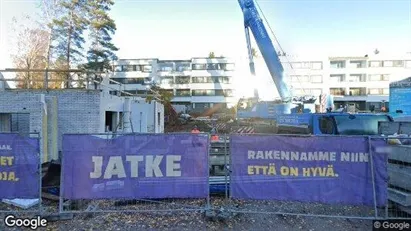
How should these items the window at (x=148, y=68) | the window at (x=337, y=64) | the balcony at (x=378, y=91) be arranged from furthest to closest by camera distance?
the window at (x=148, y=68) < the window at (x=337, y=64) < the balcony at (x=378, y=91)

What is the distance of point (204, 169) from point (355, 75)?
66.3 m

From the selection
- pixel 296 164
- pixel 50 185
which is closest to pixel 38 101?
pixel 50 185

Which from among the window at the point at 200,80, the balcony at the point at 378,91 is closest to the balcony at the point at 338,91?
the balcony at the point at 378,91

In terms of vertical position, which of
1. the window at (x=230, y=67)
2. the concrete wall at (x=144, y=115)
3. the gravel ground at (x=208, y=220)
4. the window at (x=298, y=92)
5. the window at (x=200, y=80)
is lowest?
the gravel ground at (x=208, y=220)

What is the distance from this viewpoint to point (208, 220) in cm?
580

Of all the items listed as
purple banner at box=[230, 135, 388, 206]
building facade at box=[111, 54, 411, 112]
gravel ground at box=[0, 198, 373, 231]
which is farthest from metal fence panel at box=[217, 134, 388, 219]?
building facade at box=[111, 54, 411, 112]

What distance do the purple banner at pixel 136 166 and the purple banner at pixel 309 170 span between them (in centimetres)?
84

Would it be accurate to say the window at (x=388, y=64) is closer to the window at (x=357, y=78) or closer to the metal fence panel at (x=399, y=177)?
the window at (x=357, y=78)

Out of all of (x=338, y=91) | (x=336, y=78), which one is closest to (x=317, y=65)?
(x=336, y=78)

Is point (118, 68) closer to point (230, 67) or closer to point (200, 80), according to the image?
point (200, 80)

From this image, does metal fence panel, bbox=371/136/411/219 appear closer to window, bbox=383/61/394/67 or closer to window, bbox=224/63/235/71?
window, bbox=224/63/235/71

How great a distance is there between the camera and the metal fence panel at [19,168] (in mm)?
5914

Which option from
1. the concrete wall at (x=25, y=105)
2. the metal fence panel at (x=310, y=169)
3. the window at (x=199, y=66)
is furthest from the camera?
the window at (x=199, y=66)

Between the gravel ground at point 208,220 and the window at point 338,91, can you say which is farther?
the window at point 338,91
